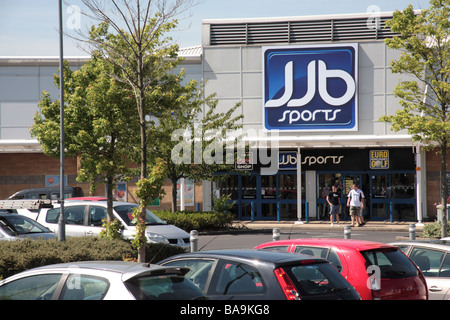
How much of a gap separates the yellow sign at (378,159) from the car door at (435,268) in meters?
21.2

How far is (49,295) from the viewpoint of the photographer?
19.4 ft

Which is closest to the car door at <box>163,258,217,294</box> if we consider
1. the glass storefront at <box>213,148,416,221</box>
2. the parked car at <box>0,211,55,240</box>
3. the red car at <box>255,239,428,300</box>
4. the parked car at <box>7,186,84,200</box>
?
the red car at <box>255,239,428,300</box>

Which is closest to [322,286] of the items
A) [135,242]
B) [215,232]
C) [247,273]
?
[247,273]

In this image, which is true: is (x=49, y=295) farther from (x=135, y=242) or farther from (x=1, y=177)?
(x=1, y=177)

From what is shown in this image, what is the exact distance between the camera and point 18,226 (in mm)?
14805

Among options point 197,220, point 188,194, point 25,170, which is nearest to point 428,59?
point 197,220

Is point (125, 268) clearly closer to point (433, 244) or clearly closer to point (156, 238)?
point (433, 244)

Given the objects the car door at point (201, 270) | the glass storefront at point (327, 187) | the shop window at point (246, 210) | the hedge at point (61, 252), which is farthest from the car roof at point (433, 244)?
the shop window at point (246, 210)

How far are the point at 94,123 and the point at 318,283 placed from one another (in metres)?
11.8

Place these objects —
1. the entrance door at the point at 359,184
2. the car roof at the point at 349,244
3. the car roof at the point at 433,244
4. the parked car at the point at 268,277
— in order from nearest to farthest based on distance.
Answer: the parked car at the point at 268,277, the car roof at the point at 349,244, the car roof at the point at 433,244, the entrance door at the point at 359,184

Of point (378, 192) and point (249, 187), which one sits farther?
point (249, 187)

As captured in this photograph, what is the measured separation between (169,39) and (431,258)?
915cm

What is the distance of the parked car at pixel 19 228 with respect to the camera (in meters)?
14.3

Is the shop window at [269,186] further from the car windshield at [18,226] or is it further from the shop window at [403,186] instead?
the car windshield at [18,226]
